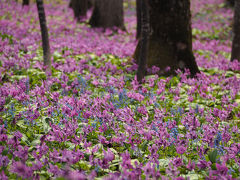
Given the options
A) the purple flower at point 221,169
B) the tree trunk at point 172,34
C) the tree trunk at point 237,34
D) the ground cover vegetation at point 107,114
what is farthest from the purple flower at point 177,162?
the tree trunk at point 237,34

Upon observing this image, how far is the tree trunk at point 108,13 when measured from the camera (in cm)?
1507

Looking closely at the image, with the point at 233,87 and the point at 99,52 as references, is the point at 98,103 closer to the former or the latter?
the point at 233,87

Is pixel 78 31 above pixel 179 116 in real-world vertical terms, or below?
above

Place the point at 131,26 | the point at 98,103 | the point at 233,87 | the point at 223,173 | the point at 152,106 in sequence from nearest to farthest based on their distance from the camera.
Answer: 1. the point at 223,173
2. the point at 98,103
3. the point at 152,106
4. the point at 233,87
5. the point at 131,26

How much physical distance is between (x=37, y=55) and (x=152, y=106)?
5.29 meters

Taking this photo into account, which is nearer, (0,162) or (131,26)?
(0,162)

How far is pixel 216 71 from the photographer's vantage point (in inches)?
359

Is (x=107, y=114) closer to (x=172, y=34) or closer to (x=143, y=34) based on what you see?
(x=143, y=34)

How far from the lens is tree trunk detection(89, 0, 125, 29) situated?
15.1 meters

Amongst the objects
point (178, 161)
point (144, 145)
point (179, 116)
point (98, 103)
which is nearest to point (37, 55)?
point (98, 103)

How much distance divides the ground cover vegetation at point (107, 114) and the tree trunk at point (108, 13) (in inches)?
29.3

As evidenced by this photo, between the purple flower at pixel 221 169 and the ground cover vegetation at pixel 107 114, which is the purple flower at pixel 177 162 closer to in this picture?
the ground cover vegetation at pixel 107 114

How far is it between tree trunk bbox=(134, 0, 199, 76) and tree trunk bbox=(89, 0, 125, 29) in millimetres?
7234

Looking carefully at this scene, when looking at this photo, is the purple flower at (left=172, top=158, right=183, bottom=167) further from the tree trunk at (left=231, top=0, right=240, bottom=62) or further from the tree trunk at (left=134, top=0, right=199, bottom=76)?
the tree trunk at (left=231, top=0, right=240, bottom=62)
